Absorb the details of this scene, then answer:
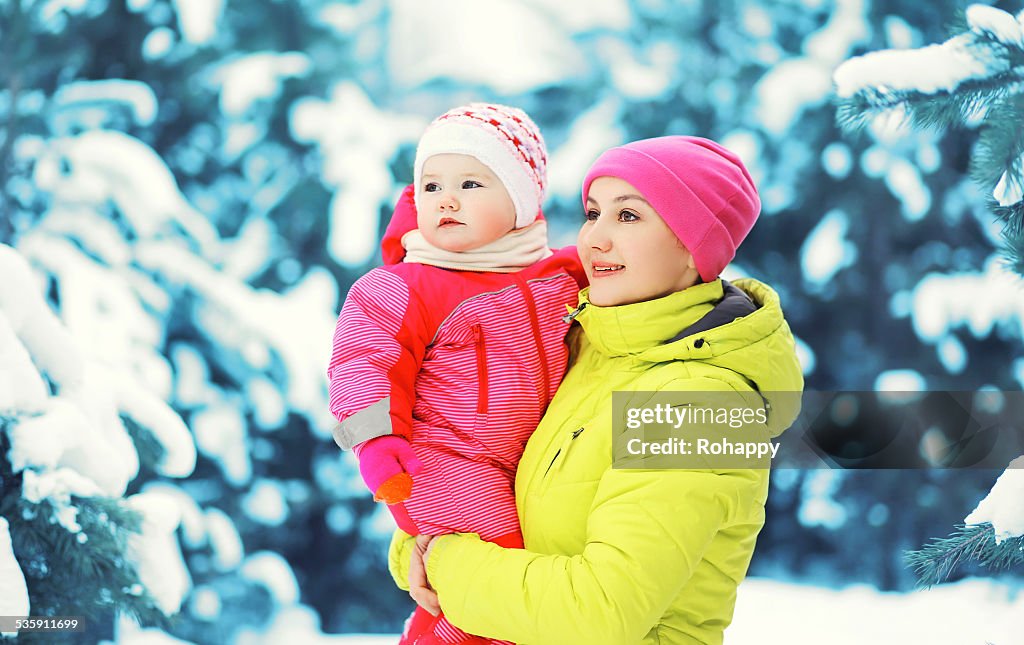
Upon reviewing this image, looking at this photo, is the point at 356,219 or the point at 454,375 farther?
the point at 356,219

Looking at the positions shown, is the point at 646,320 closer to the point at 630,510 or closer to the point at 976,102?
the point at 630,510

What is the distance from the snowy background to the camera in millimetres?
3166

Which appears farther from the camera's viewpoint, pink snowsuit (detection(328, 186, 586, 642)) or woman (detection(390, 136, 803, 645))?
pink snowsuit (detection(328, 186, 586, 642))

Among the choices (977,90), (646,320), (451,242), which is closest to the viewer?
(646,320)

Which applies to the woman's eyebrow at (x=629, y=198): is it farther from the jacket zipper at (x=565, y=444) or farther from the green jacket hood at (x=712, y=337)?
the jacket zipper at (x=565, y=444)

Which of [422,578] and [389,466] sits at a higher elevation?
[389,466]

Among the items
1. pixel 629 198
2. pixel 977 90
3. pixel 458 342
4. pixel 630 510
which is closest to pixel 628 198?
pixel 629 198

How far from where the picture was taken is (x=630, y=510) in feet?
3.86

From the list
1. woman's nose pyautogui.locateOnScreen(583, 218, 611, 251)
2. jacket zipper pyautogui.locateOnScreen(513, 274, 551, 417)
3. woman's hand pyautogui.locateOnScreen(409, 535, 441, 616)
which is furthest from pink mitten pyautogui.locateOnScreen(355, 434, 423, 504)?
woman's nose pyautogui.locateOnScreen(583, 218, 611, 251)

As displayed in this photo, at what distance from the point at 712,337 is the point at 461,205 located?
0.41 meters

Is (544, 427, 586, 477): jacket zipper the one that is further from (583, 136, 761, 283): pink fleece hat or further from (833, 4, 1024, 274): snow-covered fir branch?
(833, 4, 1024, 274): snow-covered fir branch

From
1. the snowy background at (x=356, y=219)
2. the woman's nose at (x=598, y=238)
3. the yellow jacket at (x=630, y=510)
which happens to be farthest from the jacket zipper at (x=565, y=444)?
the snowy background at (x=356, y=219)

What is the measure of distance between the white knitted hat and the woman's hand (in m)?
0.48

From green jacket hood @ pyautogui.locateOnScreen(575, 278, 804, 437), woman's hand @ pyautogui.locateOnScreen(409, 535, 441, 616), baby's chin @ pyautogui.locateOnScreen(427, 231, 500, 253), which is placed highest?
baby's chin @ pyautogui.locateOnScreen(427, 231, 500, 253)
